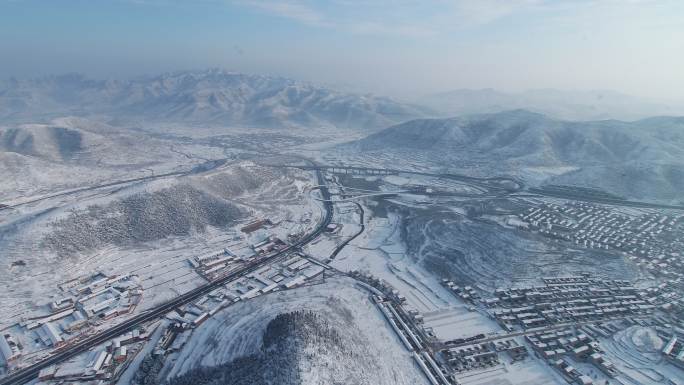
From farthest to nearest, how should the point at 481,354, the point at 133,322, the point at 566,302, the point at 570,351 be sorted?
the point at 566,302 → the point at 133,322 → the point at 570,351 → the point at 481,354

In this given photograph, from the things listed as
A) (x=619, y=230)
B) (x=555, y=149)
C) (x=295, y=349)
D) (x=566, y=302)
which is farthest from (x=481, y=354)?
(x=555, y=149)

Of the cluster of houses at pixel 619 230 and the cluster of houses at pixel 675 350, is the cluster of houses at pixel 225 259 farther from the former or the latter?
the cluster of houses at pixel 675 350

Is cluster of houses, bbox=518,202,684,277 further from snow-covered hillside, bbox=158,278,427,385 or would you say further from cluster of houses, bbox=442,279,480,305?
snow-covered hillside, bbox=158,278,427,385

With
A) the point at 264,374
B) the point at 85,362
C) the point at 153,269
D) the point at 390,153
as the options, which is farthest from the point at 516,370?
the point at 390,153

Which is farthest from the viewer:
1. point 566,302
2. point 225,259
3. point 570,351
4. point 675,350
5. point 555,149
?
point 555,149

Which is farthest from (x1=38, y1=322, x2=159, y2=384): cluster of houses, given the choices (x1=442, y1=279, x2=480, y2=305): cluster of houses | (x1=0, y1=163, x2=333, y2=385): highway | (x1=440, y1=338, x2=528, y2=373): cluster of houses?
(x1=442, y1=279, x2=480, y2=305): cluster of houses

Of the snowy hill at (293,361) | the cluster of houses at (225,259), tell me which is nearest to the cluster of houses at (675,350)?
the snowy hill at (293,361)

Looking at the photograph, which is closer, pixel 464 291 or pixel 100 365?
pixel 100 365

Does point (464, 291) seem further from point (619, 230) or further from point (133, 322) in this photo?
point (133, 322)
